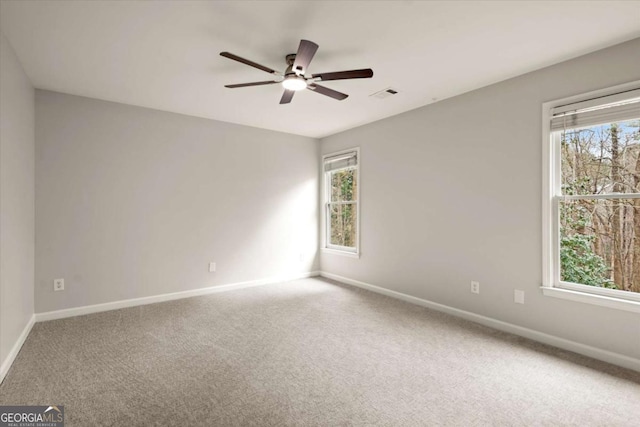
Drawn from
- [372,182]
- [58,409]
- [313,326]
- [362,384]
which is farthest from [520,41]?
[58,409]

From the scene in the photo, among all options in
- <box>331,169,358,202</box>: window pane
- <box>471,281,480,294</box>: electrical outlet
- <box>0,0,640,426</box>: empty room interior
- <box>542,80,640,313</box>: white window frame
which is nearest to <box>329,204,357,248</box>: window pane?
<box>331,169,358,202</box>: window pane

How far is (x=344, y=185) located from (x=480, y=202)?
235 centimetres

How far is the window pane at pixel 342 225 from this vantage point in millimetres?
5062

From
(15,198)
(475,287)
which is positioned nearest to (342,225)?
(475,287)

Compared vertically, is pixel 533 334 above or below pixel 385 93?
below

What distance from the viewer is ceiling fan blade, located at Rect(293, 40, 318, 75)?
6.66 feet

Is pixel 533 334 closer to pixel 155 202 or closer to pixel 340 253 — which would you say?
pixel 340 253

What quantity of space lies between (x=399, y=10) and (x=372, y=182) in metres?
2.67

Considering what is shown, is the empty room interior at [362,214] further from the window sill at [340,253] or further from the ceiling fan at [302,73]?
the window sill at [340,253]

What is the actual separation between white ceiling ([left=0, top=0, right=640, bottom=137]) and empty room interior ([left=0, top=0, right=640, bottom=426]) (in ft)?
0.07

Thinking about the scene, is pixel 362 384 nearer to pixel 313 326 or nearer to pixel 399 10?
pixel 313 326

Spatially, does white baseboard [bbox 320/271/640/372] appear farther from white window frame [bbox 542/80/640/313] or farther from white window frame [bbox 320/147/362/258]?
white window frame [bbox 320/147/362/258]

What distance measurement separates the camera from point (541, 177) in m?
2.82

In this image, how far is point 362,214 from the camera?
15.5 feet
